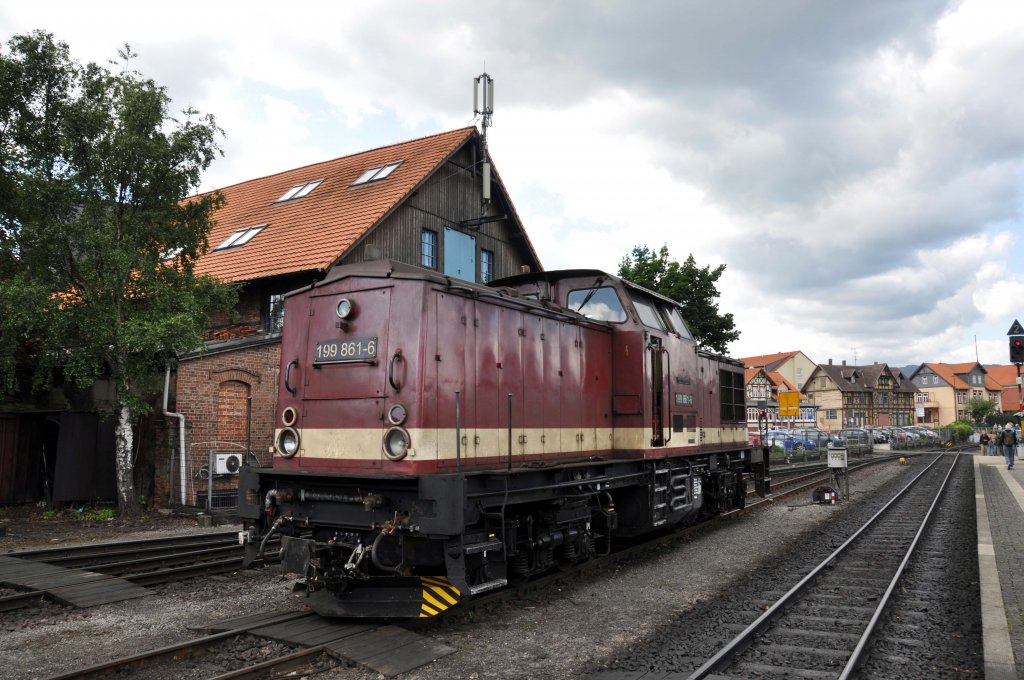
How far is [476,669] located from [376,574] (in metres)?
1.36

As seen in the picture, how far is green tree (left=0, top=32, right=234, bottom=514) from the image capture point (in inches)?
484

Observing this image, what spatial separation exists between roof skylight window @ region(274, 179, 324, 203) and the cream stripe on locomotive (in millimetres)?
→ 15932

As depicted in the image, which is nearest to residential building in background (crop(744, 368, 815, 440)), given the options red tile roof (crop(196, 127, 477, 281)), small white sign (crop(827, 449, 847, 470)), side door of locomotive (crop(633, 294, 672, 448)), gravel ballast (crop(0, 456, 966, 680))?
small white sign (crop(827, 449, 847, 470))

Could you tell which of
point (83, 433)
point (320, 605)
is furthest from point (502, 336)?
point (83, 433)

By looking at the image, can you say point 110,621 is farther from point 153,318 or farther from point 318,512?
point 153,318

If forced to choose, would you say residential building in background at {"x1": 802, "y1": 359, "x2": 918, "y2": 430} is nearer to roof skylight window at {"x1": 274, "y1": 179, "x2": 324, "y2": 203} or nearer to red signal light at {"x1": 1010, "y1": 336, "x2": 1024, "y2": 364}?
red signal light at {"x1": 1010, "y1": 336, "x2": 1024, "y2": 364}

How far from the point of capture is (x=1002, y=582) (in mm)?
7613

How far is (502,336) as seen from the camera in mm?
6957

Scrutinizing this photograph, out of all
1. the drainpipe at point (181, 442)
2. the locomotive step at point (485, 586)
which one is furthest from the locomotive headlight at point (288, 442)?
the drainpipe at point (181, 442)

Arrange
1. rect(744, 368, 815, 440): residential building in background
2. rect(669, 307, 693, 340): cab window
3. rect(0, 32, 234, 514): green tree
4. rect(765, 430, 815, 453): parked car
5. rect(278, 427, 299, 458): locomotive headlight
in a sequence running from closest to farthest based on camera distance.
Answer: rect(278, 427, 299, 458): locomotive headlight, rect(669, 307, 693, 340): cab window, rect(0, 32, 234, 514): green tree, rect(765, 430, 815, 453): parked car, rect(744, 368, 815, 440): residential building in background

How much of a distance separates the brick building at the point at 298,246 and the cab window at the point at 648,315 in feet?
15.3

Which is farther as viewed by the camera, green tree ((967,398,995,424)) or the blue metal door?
green tree ((967,398,995,424))

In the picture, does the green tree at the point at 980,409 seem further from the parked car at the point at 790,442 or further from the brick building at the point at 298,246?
the brick building at the point at 298,246

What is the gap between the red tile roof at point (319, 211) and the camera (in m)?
16.9
